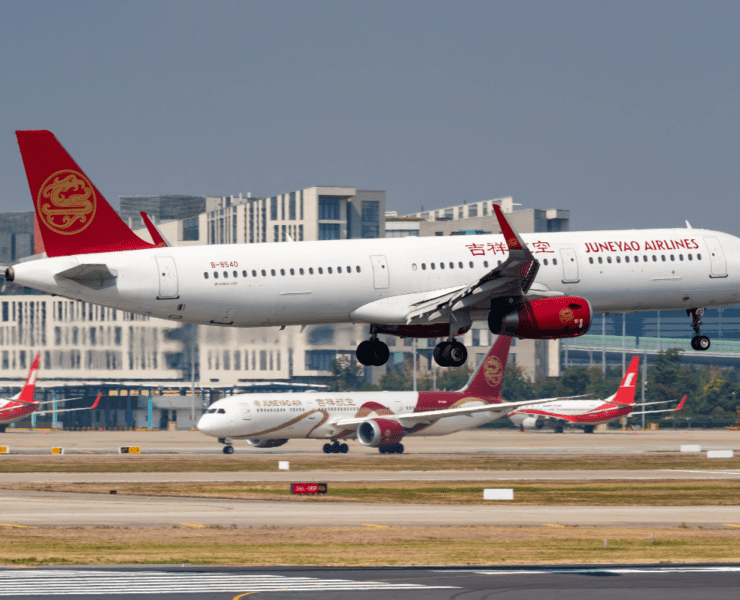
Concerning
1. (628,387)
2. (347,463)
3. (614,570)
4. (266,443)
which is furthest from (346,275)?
(628,387)

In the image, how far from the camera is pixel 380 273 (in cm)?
5134

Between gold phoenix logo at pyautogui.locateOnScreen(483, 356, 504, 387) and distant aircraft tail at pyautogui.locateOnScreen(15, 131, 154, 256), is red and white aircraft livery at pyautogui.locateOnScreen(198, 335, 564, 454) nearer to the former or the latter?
gold phoenix logo at pyautogui.locateOnScreen(483, 356, 504, 387)

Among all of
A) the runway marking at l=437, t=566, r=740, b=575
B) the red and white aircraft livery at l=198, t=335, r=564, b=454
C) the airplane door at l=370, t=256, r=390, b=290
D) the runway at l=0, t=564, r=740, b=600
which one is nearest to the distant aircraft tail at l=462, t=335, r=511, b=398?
the red and white aircraft livery at l=198, t=335, r=564, b=454

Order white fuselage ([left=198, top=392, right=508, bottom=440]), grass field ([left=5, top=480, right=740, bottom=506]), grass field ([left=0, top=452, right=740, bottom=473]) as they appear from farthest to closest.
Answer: white fuselage ([left=198, top=392, right=508, bottom=440]) < grass field ([left=0, top=452, right=740, bottom=473]) < grass field ([left=5, top=480, right=740, bottom=506])

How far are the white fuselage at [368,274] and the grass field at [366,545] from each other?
40.9 feet

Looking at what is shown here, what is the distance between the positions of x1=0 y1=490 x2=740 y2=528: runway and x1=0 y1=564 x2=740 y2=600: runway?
19545 millimetres

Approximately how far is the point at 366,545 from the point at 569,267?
19403mm

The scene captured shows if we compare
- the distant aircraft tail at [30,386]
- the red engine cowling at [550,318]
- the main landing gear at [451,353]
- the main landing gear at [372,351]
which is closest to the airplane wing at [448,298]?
the red engine cowling at [550,318]

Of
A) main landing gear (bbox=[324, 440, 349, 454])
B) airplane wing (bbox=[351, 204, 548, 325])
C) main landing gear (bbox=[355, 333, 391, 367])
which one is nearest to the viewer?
airplane wing (bbox=[351, 204, 548, 325])

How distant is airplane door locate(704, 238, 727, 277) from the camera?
56.2 m

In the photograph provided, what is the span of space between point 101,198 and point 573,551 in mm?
28756

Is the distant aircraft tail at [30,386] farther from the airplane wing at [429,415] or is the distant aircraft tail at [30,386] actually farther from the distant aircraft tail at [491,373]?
the distant aircraft tail at [491,373]

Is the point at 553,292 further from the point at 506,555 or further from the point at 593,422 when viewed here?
the point at 593,422

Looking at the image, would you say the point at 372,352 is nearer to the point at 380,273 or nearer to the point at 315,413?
the point at 380,273
